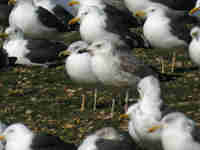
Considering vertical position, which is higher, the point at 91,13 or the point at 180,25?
the point at 91,13

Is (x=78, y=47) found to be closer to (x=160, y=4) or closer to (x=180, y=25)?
(x=180, y=25)

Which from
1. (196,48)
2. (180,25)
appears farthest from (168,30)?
(196,48)

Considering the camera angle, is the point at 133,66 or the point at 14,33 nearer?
the point at 133,66

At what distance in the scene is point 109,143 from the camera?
28.3ft

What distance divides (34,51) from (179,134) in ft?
28.2

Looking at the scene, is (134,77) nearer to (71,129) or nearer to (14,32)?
(71,129)

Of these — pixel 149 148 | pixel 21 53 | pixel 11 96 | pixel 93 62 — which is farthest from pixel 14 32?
pixel 149 148

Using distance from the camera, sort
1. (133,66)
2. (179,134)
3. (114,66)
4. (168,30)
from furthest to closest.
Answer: (168,30), (133,66), (114,66), (179,134)

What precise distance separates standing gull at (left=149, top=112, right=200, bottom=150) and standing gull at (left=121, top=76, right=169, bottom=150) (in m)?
0.58

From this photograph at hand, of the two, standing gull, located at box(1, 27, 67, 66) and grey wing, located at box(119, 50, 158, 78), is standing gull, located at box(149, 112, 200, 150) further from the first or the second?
standing gull, located at box(1, 27, 67, 66)

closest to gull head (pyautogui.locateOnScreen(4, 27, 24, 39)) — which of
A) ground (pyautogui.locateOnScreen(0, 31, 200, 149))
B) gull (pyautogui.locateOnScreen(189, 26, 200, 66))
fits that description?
ground (pyautogui.locateOnScreen(0, 31, 200, 149))

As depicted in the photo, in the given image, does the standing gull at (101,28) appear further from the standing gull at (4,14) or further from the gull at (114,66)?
the standing gull at (4,14)

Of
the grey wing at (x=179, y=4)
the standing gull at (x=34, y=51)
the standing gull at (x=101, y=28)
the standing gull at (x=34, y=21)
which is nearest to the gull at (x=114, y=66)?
the standing gull at (x=101, y=28)

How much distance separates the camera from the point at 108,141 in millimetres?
8695
